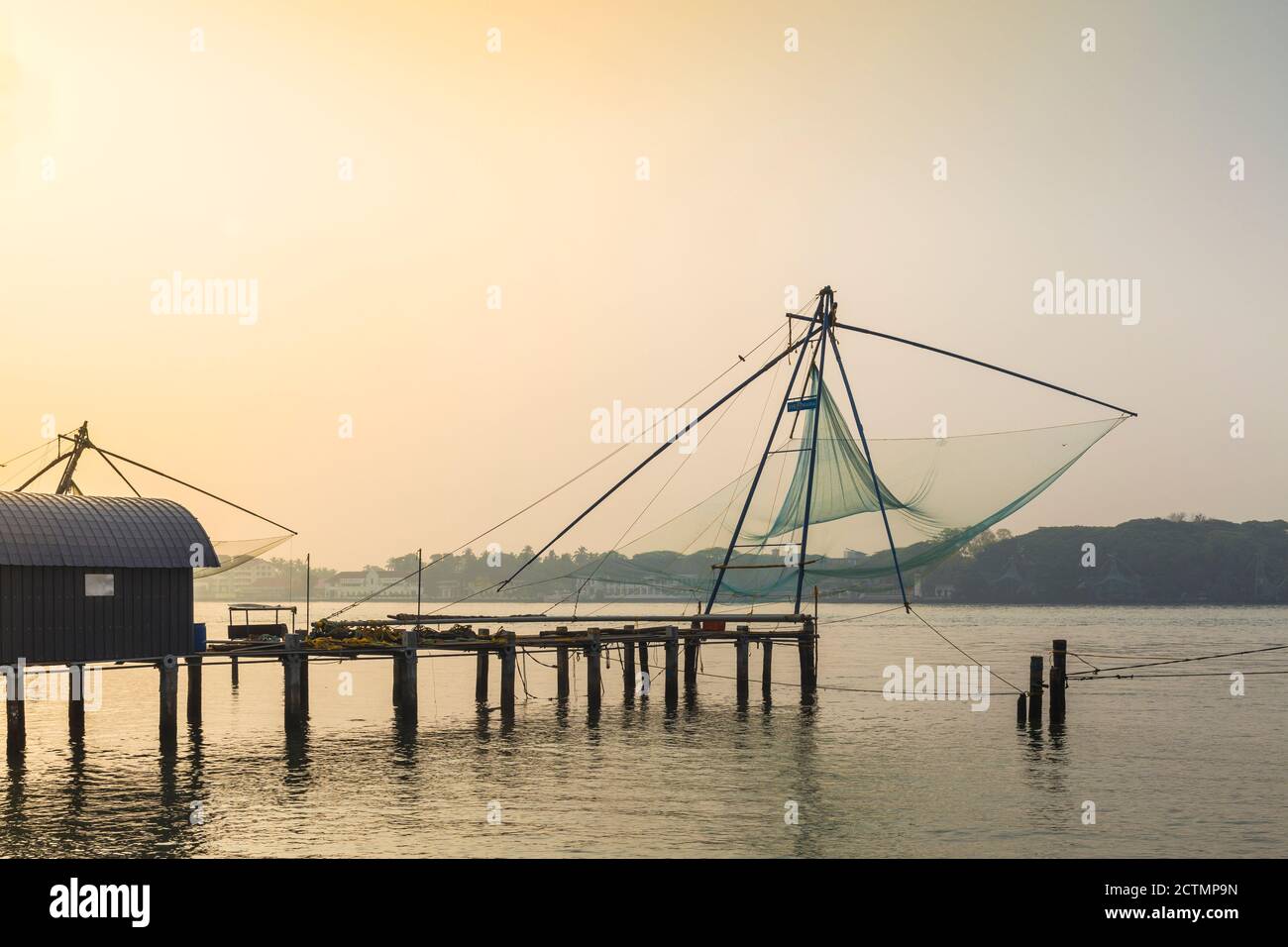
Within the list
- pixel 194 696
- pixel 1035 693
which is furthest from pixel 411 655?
pixel 1035 693

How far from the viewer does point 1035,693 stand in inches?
1654

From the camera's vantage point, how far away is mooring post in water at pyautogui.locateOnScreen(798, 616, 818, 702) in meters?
50.4

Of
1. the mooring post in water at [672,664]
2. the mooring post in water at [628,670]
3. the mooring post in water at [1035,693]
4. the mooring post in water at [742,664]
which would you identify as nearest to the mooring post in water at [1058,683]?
the mooring post in water at [1035,693]

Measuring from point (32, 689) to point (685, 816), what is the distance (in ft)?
190

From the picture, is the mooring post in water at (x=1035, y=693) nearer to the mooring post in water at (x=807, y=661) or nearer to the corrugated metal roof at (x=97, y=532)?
the mooring post in water at (x=807, y=661)

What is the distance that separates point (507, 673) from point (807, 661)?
1409cm

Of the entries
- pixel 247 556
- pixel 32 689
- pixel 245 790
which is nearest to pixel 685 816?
pixel 245 790

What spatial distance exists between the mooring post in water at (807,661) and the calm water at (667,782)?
46.2 inches

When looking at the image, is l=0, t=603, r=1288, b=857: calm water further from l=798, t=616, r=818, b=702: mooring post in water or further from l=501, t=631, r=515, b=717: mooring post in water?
l=798, t=616, r=818, b=702: mooring post in water

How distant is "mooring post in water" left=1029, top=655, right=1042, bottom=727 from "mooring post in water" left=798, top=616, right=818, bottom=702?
10100 mm

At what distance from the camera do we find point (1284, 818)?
3047cm

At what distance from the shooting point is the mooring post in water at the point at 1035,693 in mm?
41031
